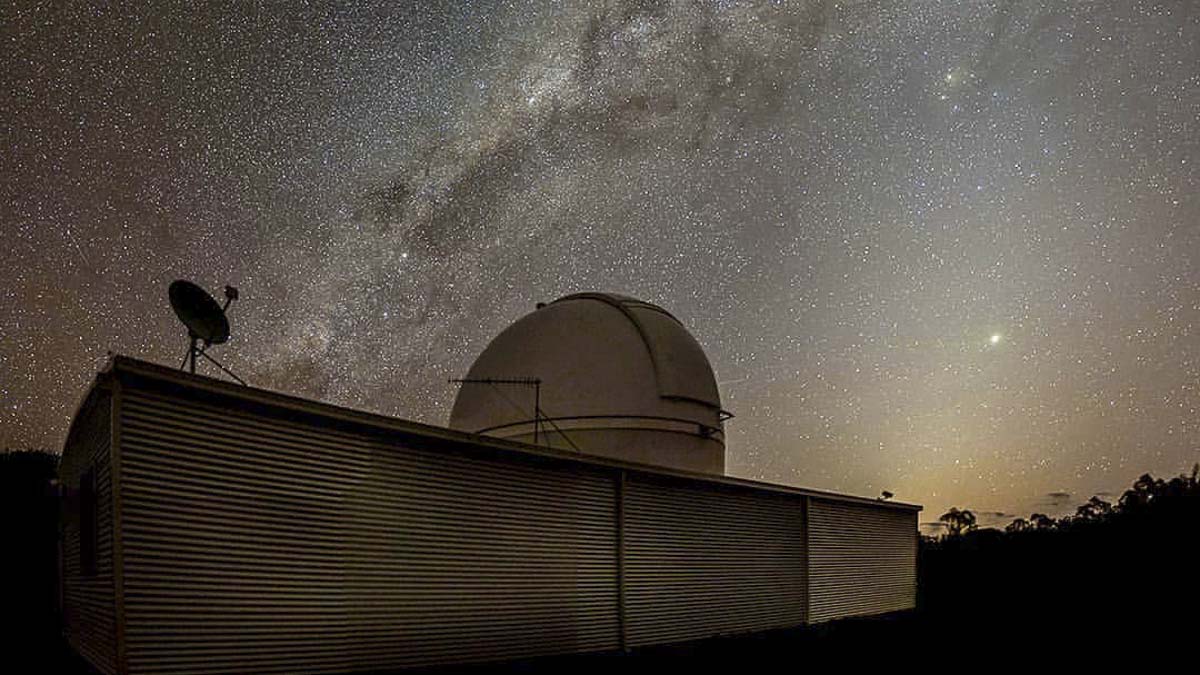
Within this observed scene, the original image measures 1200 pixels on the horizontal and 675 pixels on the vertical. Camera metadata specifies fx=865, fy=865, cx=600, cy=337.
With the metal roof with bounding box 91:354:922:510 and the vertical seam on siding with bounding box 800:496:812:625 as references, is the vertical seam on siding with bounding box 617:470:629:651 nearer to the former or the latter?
the metal roof with bounding box 91:354:922:510

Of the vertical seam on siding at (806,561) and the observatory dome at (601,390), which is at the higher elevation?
the observatory dome at (601,390)

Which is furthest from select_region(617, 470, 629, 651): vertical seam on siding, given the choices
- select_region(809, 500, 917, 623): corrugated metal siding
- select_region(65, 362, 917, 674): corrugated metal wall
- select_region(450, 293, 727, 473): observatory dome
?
select_region(809, 500, 917, 623): corrugated metal siding

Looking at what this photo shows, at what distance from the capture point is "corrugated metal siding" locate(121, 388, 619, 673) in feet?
25.3

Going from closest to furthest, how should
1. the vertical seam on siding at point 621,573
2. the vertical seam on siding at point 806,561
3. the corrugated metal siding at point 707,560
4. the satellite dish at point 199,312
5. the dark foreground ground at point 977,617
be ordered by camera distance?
1. the satellite dish at point 199,312
2. the dark foreground ground at point 977,617
3. the vertical seam on siding at point 621,573
4. the corrugated metal siding at point 707,560
5. the vertical seam on siding at point 806,561

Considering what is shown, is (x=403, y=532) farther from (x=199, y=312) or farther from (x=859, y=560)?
(x=859, y=560)

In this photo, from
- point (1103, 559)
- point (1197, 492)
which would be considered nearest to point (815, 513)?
point (1103, 559)

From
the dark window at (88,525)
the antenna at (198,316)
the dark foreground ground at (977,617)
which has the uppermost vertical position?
the antenna at (198,316)

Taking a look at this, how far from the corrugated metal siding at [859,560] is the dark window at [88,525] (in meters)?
12.9

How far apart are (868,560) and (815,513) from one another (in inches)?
127

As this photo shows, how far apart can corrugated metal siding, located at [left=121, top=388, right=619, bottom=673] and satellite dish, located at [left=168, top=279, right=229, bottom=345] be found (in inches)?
96.3

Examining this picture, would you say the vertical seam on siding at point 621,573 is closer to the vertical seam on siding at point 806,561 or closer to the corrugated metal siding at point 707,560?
the corrugated metal siding at point 707,560

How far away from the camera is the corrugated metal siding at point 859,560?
706 inches

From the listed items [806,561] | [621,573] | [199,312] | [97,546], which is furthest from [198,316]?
[806,561]

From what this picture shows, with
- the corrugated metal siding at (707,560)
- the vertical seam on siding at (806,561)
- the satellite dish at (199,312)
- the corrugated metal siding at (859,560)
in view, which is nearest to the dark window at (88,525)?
the satellite dish at (199,312)
